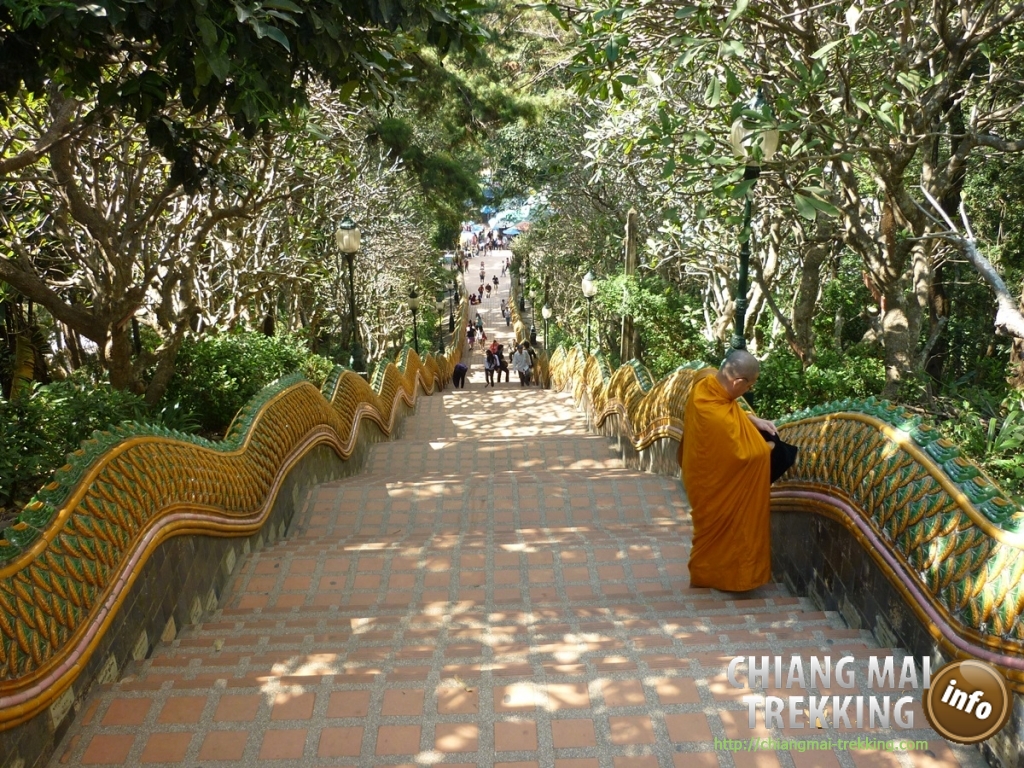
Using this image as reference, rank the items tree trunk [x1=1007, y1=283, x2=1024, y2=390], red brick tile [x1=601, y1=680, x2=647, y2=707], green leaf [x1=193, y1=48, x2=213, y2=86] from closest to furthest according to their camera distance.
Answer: red brick tile [x1=601, y1=680, x2=647, y2=707], green leaf [x1=193, y1=48, x2=213, y2=86], tree trunk [x1=1007, y1=283, x2=1024, y2=390]

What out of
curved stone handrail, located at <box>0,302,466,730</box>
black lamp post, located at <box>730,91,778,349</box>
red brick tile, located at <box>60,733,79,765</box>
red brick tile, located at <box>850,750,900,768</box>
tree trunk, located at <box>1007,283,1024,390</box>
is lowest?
red brick tile, located at <box>60,733,79,765</box>

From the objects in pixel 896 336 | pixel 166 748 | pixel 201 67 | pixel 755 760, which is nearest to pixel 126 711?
pixel 166 748

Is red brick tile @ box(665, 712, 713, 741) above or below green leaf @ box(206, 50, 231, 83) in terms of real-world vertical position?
below

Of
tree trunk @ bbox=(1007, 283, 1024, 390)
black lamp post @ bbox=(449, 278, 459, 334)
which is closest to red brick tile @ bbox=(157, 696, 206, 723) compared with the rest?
tree trunk @ bbox=(1007, 283, 1024, 390)

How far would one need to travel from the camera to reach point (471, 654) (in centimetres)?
378

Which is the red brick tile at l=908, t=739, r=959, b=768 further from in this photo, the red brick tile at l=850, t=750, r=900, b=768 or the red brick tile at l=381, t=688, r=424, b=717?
the red brick tile at l=381, t=688, r=424, b=717

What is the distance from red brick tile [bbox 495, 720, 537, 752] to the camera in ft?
9.47

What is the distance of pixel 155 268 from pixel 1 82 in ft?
12.3

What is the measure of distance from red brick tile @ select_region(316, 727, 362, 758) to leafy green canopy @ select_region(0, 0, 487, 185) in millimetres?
2722

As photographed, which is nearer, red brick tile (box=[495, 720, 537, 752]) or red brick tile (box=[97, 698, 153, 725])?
red brick tile (box=[495, 720, 537, 752])

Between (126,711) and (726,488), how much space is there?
10.5ft

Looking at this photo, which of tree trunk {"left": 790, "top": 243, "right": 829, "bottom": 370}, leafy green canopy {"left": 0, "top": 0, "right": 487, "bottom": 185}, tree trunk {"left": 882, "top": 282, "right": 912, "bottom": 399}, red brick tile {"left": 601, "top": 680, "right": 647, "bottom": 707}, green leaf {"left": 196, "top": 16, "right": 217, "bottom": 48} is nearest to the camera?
red brick tile {"left": 601, "top": 680, "right": 647, "bottom": 707}

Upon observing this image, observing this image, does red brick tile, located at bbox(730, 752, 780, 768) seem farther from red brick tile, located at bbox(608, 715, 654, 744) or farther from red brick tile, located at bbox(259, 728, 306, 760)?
red brick tile, located at bbox(259, 728, 306, 760)

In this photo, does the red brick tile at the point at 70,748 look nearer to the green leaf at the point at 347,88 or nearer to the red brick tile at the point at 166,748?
the red brick tile at the point at 166,748
